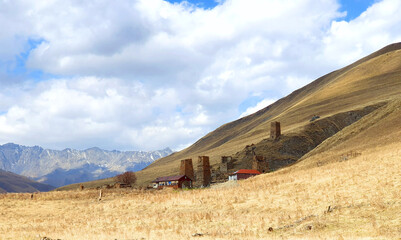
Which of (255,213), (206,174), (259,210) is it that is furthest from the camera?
(206,174)

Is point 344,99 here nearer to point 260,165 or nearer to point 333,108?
point 333,108

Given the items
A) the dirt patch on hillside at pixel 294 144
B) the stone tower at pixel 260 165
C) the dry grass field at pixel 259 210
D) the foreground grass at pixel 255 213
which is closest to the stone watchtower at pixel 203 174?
the stone tower at pixel 260 165

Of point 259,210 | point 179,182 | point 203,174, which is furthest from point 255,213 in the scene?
point 179,182

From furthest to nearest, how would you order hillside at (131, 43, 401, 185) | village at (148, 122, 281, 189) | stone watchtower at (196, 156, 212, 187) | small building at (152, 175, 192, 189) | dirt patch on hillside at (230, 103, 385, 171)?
hillside at (131, 43, 401, 185) < dirt patch on hillside at (230, 103, 385, 171) < small building at (152, 175, 192, 189) < stone watchtower at (196, 156, 212, 187) < village at (148, 122, 281, 189)

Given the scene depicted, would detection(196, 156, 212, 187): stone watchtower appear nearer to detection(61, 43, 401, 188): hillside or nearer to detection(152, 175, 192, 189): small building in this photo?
detection(152, 175, 192, 189): small building

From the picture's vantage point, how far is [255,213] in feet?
92.5

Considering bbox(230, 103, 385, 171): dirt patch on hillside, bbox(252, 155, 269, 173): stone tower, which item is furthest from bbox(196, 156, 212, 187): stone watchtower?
bbox(230, 103, 385, 171): dirt patch on hillside

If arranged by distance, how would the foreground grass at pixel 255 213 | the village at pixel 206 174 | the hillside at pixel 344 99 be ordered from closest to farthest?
1. the foreground grass at pixel 255 213
2. the village at pixel 206 174
3. the hillside at pixel 344 99

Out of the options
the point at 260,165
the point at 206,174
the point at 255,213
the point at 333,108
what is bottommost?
the point at 255,213

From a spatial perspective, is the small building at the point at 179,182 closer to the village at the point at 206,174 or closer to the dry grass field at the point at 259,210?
the village at the point at 206,174

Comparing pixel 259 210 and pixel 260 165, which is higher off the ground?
pixel 260 165

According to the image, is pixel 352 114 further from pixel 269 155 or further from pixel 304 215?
pixel 304 215

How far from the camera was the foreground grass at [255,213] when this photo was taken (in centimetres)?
2103

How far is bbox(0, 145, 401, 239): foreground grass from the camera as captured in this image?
21.0m
